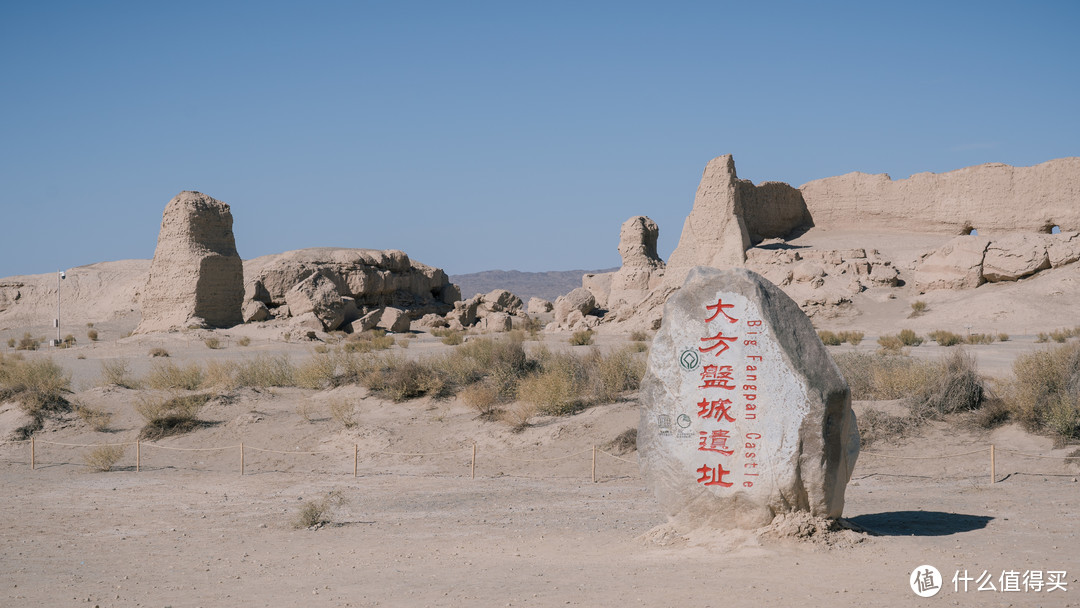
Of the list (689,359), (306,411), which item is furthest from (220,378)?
(689,359)

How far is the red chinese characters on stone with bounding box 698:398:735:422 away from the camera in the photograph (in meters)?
6.82

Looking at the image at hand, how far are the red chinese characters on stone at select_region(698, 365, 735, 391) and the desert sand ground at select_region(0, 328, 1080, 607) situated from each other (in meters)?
1.16

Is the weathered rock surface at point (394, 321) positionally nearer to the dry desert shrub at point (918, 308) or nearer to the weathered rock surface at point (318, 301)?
the weathered rock surface at point (318, 301)

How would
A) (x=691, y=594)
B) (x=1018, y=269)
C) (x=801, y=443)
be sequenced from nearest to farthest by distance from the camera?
(x=691, y=594) → (x=801, y=443) → (x=1018, y=269)

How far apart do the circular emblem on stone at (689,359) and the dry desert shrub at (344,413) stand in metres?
8.37

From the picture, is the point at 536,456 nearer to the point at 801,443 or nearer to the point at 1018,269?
the point at 801,443

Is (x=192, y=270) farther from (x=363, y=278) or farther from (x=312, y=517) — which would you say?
(x=312, y=517)

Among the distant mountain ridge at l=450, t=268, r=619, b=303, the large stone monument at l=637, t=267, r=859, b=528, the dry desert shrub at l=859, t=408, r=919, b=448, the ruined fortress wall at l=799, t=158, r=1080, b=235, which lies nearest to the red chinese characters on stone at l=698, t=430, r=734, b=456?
the large stone monument at l=637, t=267, r=859, b=528

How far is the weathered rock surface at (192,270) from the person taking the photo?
27.9 m

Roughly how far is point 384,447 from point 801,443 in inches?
319

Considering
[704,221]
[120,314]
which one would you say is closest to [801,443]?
[704,221]

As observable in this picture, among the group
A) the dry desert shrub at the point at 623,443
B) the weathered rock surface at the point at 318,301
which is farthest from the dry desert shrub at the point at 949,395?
the weathered rock surface at the point at 318,301

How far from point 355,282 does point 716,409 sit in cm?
3515

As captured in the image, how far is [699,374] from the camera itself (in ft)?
22.7
